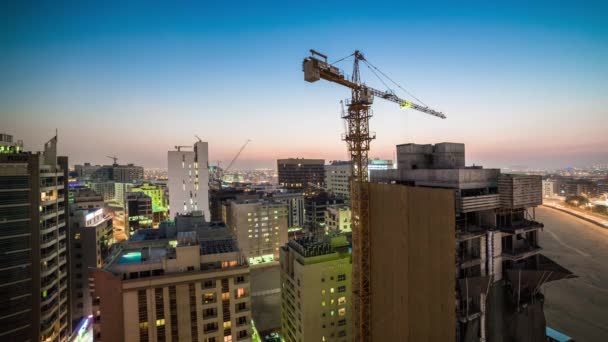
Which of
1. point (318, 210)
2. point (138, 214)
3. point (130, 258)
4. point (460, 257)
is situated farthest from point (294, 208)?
point (460, 257)

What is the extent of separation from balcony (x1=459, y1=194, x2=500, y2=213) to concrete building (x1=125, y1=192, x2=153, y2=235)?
88837mm

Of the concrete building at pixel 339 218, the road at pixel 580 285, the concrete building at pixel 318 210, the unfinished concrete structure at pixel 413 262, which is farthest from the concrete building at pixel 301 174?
the unfinished concrete structure at pixel 413 262

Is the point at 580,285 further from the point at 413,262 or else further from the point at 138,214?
the point at 138,214

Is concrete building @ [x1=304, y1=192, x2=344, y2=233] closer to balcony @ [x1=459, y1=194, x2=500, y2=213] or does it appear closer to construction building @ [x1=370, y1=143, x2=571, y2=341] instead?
construction building @ [x1=370, y1=143, x2=571, y2=341]

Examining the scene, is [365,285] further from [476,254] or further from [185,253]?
[185,253]

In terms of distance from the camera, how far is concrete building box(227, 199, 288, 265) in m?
63.5

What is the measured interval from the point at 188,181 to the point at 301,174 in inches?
3312

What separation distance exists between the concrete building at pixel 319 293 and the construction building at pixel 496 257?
53.5 ft

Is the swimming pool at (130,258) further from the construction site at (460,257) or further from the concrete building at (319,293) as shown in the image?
the construction site at (460,257)

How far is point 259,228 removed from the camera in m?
65.2

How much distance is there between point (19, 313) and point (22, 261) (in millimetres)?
5093

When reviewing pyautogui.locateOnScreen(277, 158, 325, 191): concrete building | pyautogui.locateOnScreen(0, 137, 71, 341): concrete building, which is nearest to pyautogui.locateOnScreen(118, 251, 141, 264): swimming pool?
pyautogui.locateOnScreen(0, 137, 71, 341): concrete building

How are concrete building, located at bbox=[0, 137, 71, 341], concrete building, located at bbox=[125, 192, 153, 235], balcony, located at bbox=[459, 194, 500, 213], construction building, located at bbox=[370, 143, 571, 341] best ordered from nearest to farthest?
construction building, located at bbox=[370, 143, 571, 341] → balcony, located at bbox=[459, 194, 500, 213] → concrete building, located at bbox=[0, 137, 71, 341] → concrete building, located at bbox=[125, 192, 153, 235]

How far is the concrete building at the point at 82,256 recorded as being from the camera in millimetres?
40344
